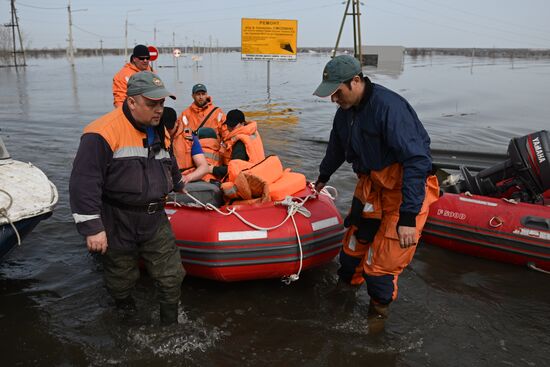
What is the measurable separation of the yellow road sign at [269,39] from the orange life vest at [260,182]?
47.5 ft

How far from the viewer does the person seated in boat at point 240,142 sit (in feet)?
15.4

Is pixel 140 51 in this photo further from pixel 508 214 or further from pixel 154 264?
pixel 508 214

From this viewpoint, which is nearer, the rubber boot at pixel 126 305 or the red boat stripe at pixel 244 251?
the rubber boot at pixel 126 305

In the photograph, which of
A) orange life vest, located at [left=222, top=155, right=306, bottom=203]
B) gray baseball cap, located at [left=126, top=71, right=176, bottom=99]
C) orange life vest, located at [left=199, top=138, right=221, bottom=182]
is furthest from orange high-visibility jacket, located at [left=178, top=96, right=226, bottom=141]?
gray baseball cap, located at [left=126, top=71, right=176, bottom=99]

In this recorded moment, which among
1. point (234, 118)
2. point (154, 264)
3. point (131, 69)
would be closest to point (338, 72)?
point (154, 264)

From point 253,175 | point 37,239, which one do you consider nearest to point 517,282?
point 253,175

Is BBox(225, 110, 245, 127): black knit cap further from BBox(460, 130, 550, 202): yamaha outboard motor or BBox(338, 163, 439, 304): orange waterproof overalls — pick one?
BBox(460, 130, 550, 202): yamaha outboard motor

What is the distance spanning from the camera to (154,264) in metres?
3.08

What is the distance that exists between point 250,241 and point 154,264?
89 centimetres

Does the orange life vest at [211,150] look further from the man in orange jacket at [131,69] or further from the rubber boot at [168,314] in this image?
the rubber boot at [168,314]

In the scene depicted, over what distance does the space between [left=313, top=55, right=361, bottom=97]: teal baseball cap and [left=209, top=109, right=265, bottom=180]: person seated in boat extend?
1859 millimetres

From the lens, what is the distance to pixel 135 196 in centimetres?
281

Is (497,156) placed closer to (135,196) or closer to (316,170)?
(316,170)

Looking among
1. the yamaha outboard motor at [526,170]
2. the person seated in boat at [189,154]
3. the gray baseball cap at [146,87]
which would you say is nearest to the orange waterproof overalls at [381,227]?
the gray baseball cap at [146,87]
